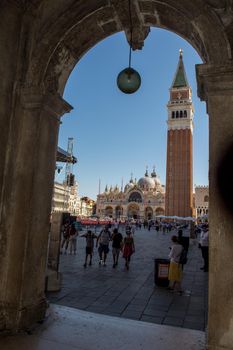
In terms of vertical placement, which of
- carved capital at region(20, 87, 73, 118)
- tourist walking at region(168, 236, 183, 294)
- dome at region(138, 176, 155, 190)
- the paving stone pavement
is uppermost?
dome at region(138, 176, 155, 190)

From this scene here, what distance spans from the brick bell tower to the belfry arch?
6796cm

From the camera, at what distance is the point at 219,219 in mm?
3438

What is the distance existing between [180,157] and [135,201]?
36281mm

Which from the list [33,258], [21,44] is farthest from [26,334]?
[21,44]

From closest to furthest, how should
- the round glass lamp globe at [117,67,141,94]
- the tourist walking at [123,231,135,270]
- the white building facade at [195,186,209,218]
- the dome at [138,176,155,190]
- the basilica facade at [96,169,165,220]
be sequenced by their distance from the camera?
1. the round glass lamp globe at [117,67,141,94]
2. the tourist walking at [123,231,135,270]
3. the white building facade at [195,186,209,218]
4. the basilica facade at [96,169,165,220]
5. the dome at [138,176,155,190]

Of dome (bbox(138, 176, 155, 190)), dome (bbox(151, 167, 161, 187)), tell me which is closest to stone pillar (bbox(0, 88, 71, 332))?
dome (bbox(138, 176, 155, 190))

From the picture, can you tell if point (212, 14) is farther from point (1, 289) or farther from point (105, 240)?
point (105, 240)

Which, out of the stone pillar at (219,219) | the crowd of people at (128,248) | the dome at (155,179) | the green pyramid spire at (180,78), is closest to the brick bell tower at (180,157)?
the green pyramid spire at (180,78)

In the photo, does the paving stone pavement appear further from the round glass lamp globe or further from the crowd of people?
the round glass lamp globe

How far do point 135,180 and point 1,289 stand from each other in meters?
116

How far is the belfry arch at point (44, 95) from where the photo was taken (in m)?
3.62

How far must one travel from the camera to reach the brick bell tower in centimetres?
7094

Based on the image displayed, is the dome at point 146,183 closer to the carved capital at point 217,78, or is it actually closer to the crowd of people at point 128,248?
the crowd of people at point 128,248

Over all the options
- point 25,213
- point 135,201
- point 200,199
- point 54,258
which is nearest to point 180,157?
point 200,199
